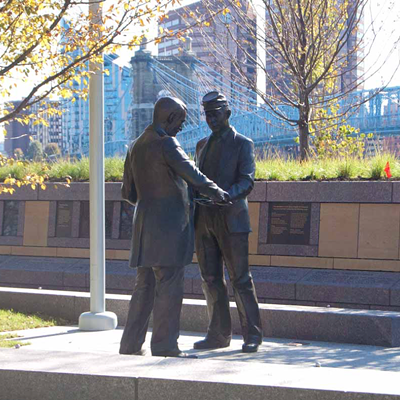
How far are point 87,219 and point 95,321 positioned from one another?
12.4 ft

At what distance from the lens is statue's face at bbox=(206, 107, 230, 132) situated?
6.05m

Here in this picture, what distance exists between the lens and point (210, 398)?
4047 mm

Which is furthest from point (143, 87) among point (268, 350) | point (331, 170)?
point (268, 350)

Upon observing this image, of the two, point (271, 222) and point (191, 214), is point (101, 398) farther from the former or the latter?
point (271, 222)

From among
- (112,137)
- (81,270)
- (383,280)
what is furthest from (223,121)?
(112,137)

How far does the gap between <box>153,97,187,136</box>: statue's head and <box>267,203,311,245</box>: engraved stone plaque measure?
4160 millimetres

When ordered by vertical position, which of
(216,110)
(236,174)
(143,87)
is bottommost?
(236,174)

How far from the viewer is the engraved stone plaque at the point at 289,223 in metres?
9.51

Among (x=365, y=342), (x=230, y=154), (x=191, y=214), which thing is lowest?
(x=365, y=342)

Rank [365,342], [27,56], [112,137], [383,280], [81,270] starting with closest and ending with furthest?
[365,342]
[27,56]
[383,280]
[81,270]
[112,137]

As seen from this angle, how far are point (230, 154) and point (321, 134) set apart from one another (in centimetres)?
1054

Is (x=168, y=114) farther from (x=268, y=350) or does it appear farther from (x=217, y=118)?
(x=268, y=350)

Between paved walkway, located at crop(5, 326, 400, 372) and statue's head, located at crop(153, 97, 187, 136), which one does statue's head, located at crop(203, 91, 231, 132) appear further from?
paved walkway, located at crop(5, 326, 400, 372)

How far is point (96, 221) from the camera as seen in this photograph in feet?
24.9
